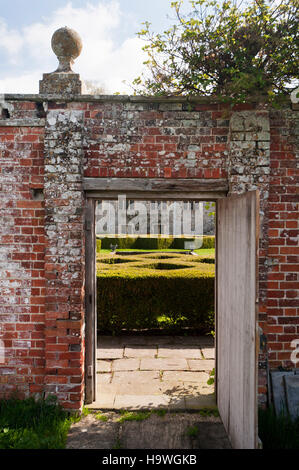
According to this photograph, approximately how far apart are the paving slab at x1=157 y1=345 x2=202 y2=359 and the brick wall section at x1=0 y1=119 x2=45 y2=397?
2351mm

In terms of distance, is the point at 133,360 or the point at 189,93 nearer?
the point at 189,93

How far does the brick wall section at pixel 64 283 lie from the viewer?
3561mm

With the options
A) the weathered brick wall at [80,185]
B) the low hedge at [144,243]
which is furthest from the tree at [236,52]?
the low hedge at [144,243]

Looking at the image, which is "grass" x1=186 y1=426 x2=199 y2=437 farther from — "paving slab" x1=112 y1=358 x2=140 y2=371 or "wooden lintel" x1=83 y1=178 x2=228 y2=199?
"wooden lintel" x1=83 y1=178 x2=228 y2=199

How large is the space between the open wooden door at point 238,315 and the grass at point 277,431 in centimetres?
29

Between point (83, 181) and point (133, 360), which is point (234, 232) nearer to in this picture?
point (83, 181)

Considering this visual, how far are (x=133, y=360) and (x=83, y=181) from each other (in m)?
3.01

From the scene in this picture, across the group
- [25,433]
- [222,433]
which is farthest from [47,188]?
[222,433]

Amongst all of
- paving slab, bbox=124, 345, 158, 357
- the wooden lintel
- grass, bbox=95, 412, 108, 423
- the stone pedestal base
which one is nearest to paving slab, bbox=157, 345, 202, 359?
paving slab, bbox=124, 345, 158, 357

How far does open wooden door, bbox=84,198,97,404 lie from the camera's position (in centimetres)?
374

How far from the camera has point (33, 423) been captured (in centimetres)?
329

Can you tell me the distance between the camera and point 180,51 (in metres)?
3.78

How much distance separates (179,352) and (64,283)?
2.82 metres

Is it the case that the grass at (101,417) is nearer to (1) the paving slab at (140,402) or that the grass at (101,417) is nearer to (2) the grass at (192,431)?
(1) the paving slab at (140,402)
